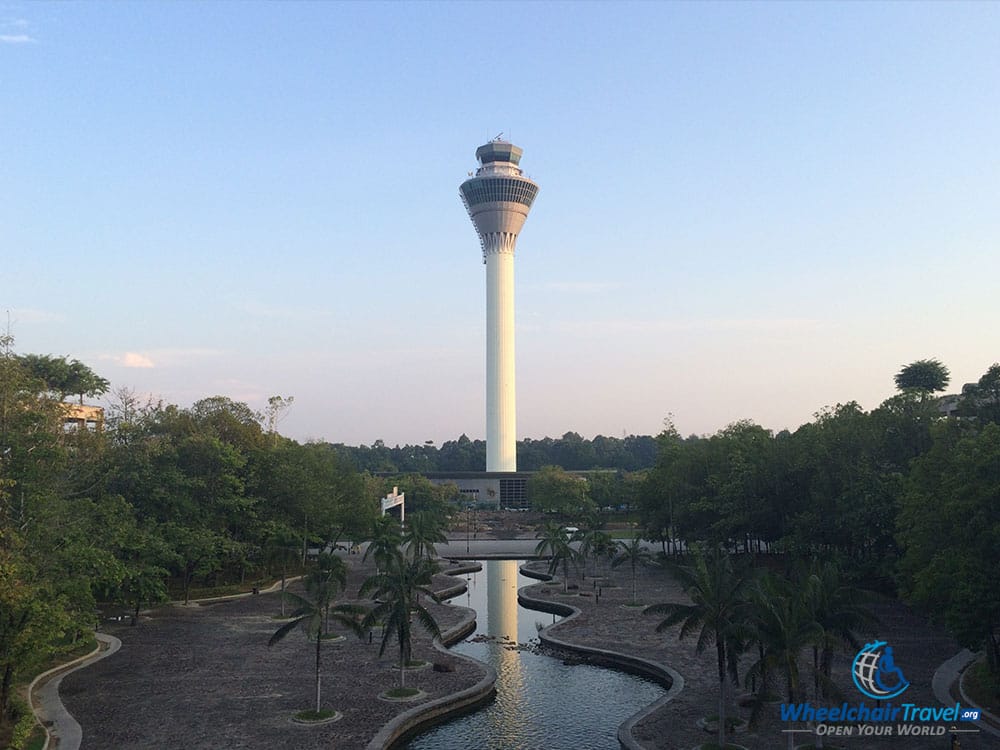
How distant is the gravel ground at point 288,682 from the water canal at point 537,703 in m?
2.12

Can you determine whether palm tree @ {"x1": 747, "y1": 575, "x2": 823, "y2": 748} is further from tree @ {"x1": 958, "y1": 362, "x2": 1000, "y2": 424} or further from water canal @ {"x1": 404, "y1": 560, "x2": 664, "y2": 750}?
tree @ {"x1": 958, "y1": 362, "x2": 1000, "y2": 424}

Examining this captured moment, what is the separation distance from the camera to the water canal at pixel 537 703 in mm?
34188

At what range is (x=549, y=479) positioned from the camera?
530ft

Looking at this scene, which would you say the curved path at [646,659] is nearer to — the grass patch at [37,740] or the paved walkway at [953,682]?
the paved walkway at [953,682]

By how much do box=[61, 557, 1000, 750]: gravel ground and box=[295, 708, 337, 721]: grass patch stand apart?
62 cm

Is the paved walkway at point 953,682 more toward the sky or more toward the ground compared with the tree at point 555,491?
more toward the ground

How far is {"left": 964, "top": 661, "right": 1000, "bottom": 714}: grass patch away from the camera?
113 ft

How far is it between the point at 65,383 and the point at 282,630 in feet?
246

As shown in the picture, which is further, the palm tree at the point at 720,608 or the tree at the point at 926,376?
the tree at the point at 926,376

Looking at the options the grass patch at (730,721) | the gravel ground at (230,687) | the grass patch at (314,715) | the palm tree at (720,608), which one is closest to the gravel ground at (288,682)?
the gravel ground at (230,687)

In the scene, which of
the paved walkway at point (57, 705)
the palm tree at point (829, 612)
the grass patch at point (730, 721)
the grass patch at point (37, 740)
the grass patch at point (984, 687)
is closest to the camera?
the palm tree at point (829, 612)

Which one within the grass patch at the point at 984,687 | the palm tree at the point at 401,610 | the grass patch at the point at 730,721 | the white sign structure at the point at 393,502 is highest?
the white sign structure at the point at 393,502

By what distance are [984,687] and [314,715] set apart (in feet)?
104

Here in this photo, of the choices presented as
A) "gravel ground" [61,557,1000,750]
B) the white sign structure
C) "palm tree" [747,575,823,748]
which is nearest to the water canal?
"gravel ground" [61,557,1000,750]
